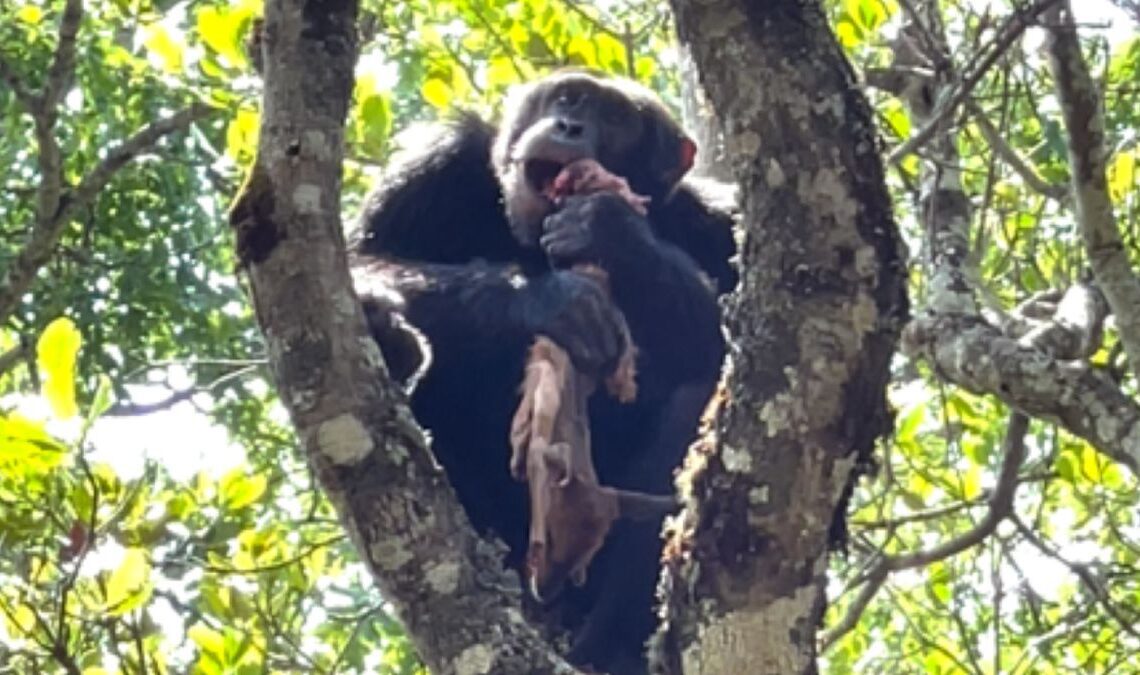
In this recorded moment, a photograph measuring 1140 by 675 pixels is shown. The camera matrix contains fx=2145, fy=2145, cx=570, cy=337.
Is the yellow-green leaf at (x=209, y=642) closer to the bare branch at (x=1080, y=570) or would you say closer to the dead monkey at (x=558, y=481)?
the dead monkey at (x=558, y=481)

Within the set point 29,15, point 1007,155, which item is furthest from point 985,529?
point 29,15

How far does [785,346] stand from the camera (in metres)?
2.75

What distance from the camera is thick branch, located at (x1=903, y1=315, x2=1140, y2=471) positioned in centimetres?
386

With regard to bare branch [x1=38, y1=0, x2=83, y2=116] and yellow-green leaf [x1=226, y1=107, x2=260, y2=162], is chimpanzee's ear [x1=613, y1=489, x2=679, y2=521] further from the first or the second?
bare branch [x1=38, y1=0, x2=83, y2=116]

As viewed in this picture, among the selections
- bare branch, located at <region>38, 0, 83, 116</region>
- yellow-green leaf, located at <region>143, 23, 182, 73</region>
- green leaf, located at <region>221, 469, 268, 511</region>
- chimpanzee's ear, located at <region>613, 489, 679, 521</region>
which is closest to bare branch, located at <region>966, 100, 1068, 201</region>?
chimpanzee's ear, located at <region>613, 489, 679, 521</region>

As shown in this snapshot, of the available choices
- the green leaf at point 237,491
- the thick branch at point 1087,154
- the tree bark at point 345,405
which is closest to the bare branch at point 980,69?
the thick branch at point 1087,154

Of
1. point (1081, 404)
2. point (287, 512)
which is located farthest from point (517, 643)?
point (287, 512)

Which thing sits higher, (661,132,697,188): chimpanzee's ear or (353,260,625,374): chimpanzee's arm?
(661,132,697,188): chimpanzee's ear

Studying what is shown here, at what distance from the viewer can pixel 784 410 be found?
8.93 ft

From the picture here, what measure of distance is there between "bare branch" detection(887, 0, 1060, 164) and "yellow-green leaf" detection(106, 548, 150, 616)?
5.69 feet

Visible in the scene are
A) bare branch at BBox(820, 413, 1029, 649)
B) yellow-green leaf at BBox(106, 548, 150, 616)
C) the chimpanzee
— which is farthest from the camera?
bare branch at BBox(820, 413, 1029, 649)

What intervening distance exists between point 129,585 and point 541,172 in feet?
5.78

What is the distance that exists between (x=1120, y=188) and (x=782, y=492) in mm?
2581

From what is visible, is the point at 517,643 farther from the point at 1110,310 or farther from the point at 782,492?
the point at 1110,310
